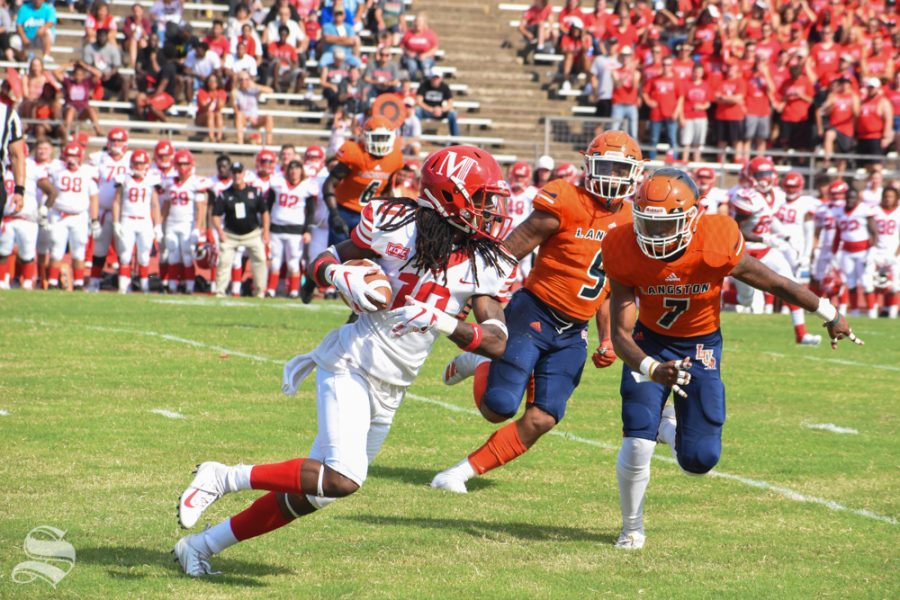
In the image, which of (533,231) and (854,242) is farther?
(854,242)

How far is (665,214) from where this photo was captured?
5.48 metres

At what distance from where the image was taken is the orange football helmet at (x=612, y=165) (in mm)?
6664

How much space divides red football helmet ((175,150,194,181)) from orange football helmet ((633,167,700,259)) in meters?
12.3

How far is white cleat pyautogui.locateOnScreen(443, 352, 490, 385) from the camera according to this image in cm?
709

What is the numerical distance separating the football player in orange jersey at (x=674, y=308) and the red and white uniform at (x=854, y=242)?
12665 mm

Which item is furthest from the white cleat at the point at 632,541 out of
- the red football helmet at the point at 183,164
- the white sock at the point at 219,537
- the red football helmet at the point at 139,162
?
the red football helmet at the point at 183,164

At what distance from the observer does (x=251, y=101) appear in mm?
20359

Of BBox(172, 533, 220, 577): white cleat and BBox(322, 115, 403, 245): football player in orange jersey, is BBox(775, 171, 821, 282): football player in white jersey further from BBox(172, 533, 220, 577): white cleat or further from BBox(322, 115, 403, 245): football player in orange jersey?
BBox(172, 533, 220, 577): white cleat

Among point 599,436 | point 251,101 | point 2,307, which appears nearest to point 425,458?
point 599,436

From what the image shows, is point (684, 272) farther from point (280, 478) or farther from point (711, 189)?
point (711, 189)

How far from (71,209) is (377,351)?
12.4 m

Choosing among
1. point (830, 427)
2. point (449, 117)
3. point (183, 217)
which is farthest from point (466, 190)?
point (449, 117)

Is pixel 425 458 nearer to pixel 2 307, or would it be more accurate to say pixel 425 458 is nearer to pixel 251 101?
pixel 2 307

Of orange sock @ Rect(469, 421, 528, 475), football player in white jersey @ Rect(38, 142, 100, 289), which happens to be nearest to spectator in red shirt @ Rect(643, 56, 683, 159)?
football player in white jersey @ Rect(38, 142, 100, 289)
